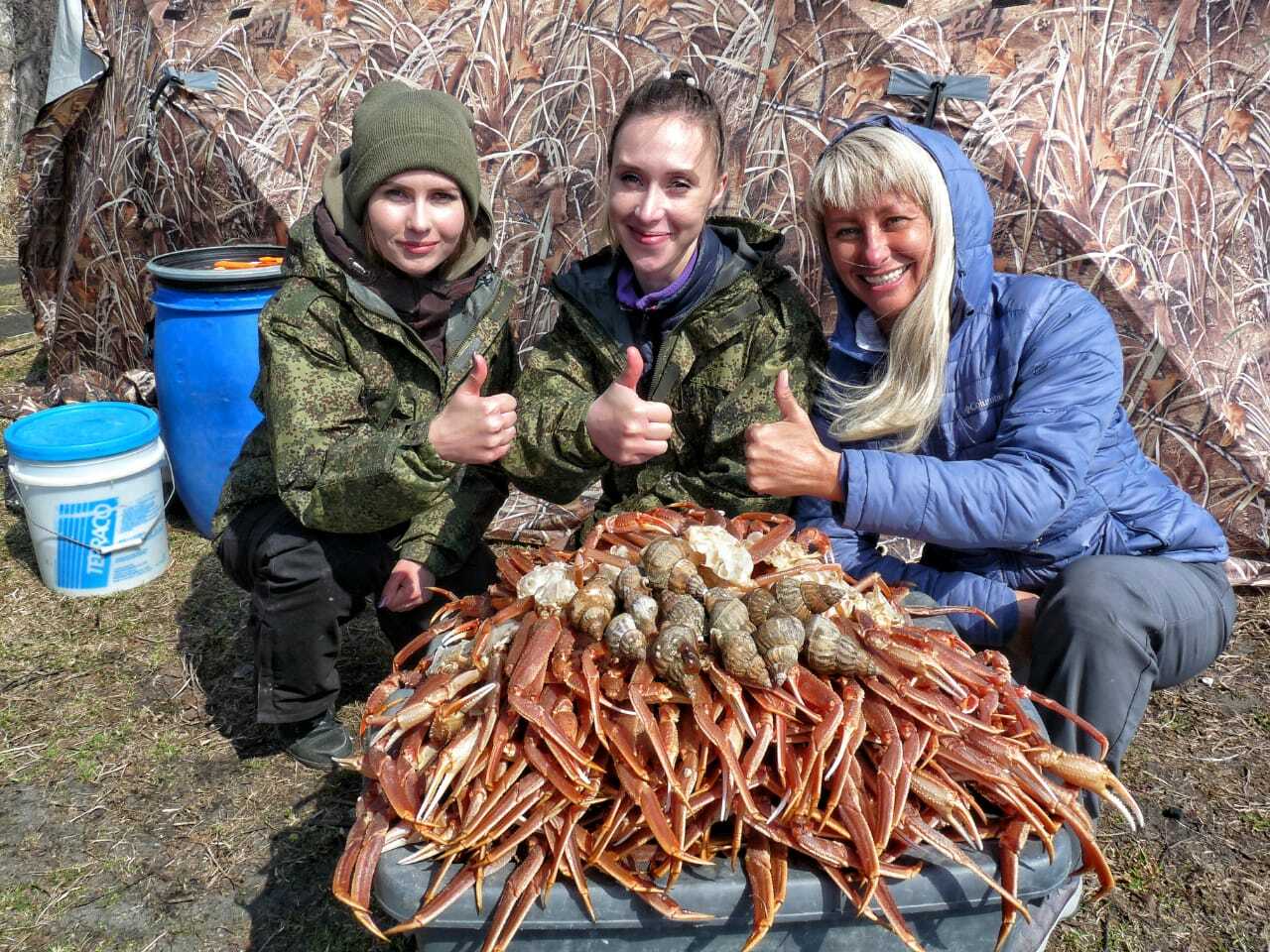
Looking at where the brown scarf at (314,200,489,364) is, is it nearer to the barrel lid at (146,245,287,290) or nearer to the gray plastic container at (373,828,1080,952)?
the barrel lid at (146,245,287,290)

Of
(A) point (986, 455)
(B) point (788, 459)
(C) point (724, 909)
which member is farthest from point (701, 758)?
(A) point (986, 455)

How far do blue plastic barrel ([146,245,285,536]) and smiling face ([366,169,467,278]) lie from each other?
119cm

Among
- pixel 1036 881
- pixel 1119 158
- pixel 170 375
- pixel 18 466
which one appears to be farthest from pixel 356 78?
pixel 1036 881

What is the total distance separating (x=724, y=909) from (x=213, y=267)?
323 centimetres

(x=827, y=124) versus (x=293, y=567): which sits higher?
(x=827, y=124)

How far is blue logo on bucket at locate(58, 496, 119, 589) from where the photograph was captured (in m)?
Result: 3.54

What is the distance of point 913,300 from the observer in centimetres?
218

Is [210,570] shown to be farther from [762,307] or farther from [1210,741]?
[1210,741]

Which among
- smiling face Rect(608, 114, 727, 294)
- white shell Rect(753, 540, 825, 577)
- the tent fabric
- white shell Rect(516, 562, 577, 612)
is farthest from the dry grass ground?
the tent fabric

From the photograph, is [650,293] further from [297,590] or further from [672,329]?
[297,590]

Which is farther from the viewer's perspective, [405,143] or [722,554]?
[405,143]

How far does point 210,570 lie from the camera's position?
12.5 ft

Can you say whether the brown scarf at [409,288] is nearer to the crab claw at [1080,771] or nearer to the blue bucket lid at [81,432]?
the blue bucket lid at [81,432]

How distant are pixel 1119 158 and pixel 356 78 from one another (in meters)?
2.73
